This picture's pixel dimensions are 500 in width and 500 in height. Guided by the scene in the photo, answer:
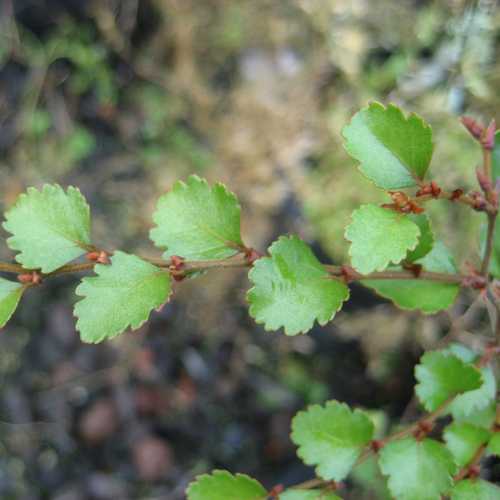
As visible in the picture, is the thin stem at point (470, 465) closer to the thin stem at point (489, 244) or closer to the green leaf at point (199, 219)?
the thin stem at point (489, 244)

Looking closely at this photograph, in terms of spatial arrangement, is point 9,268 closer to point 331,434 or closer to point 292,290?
point 292,290

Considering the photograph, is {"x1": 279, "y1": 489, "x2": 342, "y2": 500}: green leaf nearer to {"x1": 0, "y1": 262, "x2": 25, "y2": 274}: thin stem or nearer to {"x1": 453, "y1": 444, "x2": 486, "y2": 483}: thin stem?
{"x1": 453, "y1": 444, "x2": 486, "y2": 483}: thin stem

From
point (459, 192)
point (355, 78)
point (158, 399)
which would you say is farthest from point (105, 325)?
point (158, 399)

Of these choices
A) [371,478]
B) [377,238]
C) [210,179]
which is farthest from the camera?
[210,179]

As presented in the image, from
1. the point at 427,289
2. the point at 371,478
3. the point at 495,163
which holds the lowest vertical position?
the point at 371,478

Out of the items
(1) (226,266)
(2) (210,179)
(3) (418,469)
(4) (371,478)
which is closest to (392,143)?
(1) (226,266)

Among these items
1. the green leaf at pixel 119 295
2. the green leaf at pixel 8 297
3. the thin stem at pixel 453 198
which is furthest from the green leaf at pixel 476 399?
the green leaf at pixel 8 297
